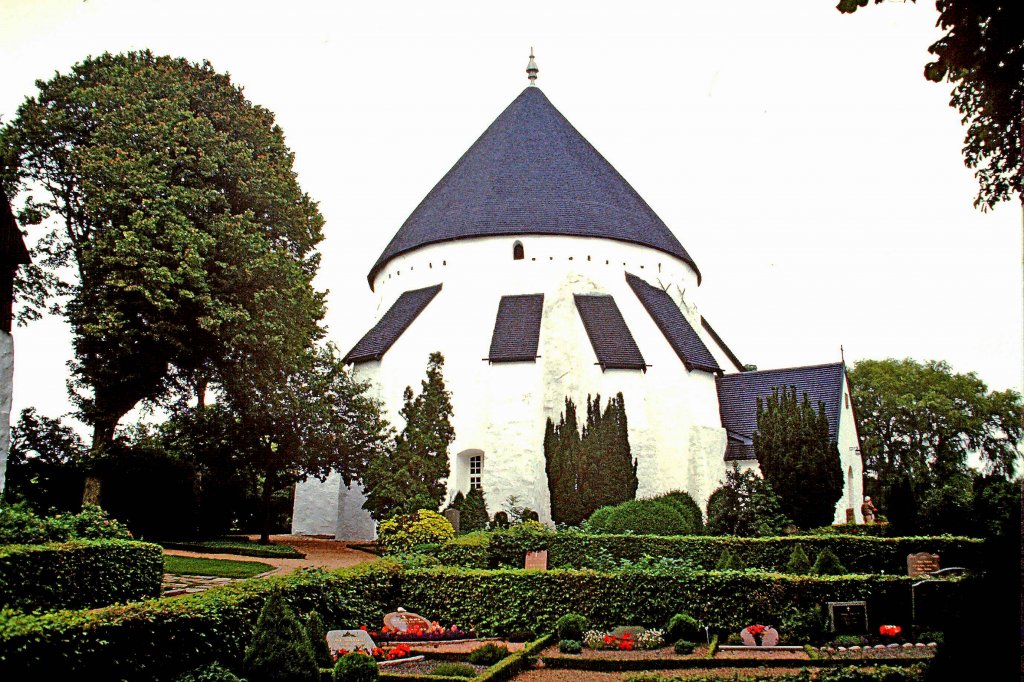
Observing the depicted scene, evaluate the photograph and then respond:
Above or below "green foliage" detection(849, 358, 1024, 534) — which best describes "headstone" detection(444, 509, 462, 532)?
below

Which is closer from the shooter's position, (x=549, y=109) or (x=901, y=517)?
(x=901, y=517)

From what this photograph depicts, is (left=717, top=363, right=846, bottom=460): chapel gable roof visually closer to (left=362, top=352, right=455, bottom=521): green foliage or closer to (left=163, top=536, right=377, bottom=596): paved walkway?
(left=362, top=352, right=455, bottom=521): green foliage

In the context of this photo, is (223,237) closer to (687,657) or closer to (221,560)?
(221,560)

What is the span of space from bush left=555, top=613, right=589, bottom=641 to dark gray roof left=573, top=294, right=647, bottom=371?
13976 mm

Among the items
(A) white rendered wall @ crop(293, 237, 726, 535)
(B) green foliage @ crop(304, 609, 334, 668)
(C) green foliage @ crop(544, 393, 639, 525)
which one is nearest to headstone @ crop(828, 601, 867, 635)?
(B) green foliage @ crop(304, 609, 334, 668)

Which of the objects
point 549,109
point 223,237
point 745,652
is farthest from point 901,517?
point 549,109

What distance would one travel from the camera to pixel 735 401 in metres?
28.9

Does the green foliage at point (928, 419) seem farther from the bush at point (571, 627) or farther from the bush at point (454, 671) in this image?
the bush at point (454, 671)

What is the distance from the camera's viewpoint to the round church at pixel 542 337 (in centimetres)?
2642

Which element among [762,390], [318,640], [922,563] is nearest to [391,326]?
[762,390]

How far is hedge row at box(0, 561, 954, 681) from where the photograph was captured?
8461mm

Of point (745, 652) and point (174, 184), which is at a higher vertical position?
point (174, 184)

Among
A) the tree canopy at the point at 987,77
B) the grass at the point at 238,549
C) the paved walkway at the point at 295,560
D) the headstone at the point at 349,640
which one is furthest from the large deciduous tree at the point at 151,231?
the tree canopy at the point at 987,77

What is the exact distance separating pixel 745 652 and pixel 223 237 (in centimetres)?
1530
